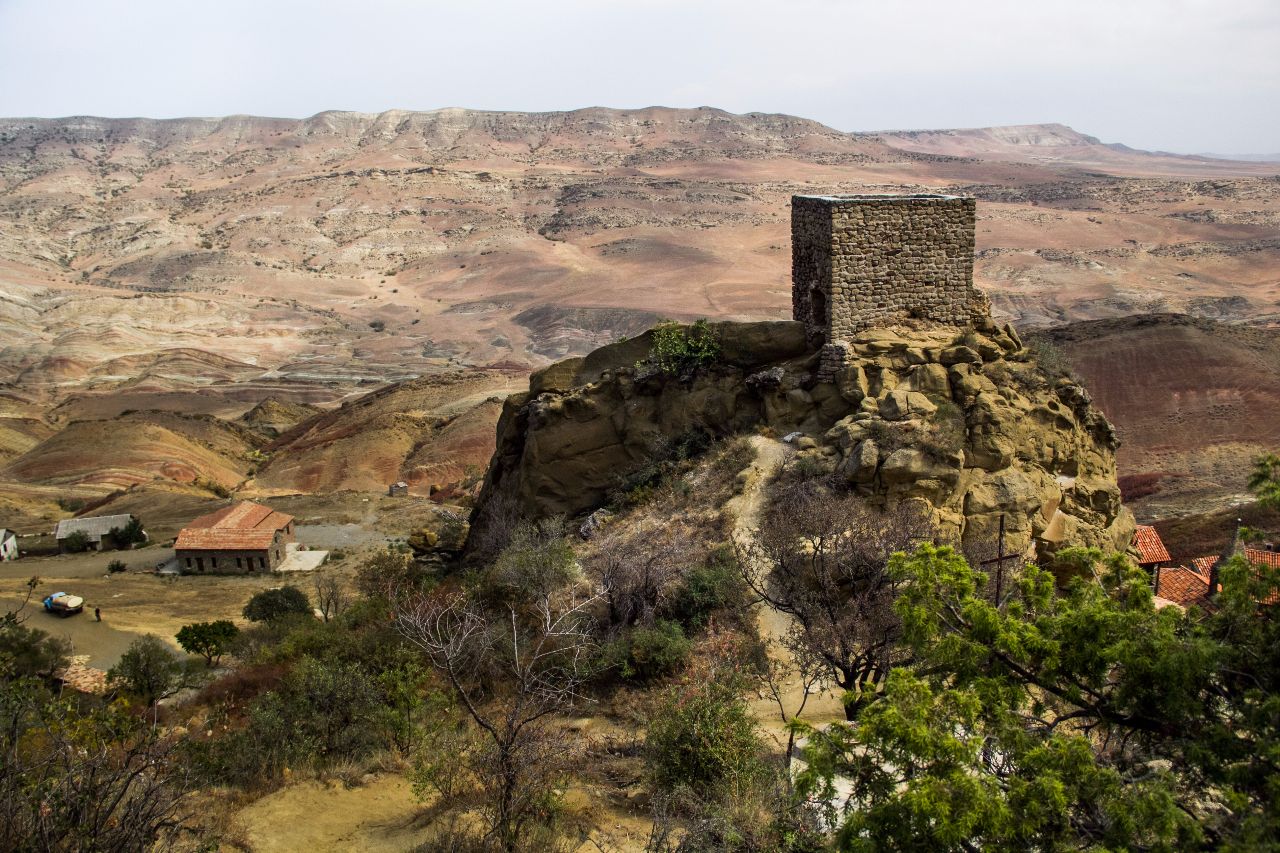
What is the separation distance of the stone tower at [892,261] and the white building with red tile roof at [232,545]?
21.6m

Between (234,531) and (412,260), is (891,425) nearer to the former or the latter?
(234,531)

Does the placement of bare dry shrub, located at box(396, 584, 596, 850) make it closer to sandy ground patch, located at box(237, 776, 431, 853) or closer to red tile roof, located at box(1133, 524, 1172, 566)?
sandy ground patch, located at box(237, 776, 431, 853)

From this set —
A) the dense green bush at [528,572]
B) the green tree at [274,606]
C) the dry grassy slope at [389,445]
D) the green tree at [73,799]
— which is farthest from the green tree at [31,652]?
the dry grassy slope at [389,445]

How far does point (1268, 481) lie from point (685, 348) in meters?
9.99

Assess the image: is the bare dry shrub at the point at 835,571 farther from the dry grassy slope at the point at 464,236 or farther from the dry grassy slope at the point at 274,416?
the dry grassy slope at the point at 464,236

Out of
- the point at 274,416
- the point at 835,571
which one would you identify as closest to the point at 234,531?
the point at 835,571

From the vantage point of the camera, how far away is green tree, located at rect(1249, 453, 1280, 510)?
575cm

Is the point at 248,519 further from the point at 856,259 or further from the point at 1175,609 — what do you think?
the point at 1175,609

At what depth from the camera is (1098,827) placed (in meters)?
5.21

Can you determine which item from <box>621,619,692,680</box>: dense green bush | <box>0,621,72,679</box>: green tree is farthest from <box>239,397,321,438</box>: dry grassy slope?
<box>621,619,692,680</box>: dense green bush

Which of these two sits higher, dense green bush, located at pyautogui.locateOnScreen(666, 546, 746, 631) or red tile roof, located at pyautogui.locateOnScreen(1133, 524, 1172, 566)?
dense green bush, located at pyautogui.locateOnScreen(666, 546, 746, 631)

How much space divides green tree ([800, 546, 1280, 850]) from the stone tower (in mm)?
7512

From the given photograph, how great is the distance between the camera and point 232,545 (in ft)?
98.2

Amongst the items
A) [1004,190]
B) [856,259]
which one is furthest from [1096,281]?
[856,259]
